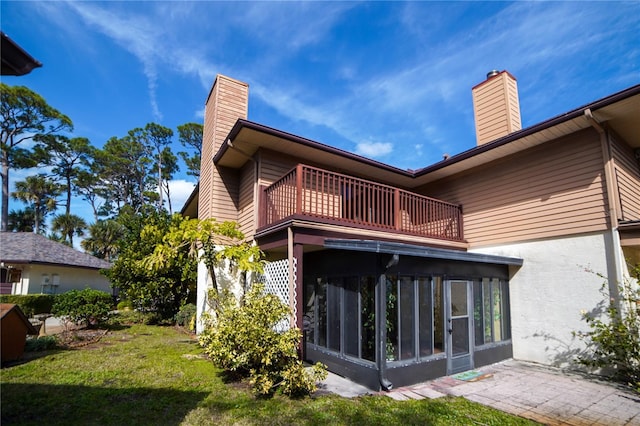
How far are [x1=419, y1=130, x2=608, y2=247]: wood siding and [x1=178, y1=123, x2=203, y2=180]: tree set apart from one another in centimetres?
2733

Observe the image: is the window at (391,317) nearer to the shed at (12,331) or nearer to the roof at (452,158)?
the roof at (452,158)

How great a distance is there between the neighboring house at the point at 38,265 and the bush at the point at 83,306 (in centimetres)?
864

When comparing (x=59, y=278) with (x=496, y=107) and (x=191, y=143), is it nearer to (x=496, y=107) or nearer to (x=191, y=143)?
(x=191, y=143)

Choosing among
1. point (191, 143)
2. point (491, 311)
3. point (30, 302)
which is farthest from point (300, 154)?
point (191, 143)

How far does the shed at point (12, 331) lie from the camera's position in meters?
6.50

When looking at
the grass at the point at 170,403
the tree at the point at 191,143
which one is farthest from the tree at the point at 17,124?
the grass at the point at 170,403

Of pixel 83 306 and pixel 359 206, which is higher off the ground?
pixel 359 206

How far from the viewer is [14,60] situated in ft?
8.96

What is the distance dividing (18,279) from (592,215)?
2467cm

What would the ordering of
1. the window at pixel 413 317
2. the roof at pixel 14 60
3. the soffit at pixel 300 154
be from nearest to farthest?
the roof at pixel 14 60, the window at pixel 413 317, the soffit at pixel 300 154

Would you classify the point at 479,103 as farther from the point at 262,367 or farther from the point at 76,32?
the point at 76,32

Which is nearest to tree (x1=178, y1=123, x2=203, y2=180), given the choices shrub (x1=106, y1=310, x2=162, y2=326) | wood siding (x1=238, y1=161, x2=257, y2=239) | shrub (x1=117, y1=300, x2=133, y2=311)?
shrub (x1=117, y1=300, x2=133, y2=311)

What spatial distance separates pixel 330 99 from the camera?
13516 millimetres

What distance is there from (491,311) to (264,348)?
5.57 meters
